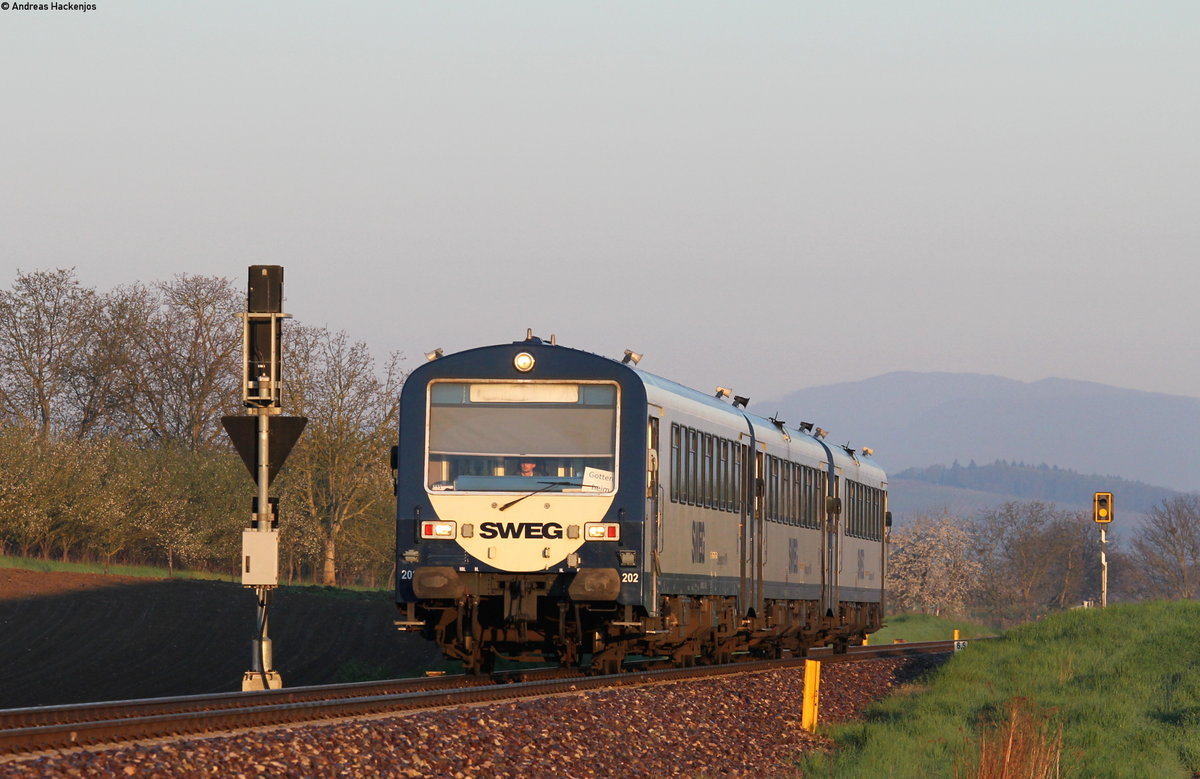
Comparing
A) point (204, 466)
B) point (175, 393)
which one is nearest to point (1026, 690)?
point (204, 466)

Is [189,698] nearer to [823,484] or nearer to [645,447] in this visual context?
[645,447]

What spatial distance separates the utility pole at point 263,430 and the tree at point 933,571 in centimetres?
9442

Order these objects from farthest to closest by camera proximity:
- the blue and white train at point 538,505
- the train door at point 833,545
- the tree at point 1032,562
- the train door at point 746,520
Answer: the tree at point 1032,562
the train door at point 833,545
the train door at point 746,520
the blue and white train at point 538,505

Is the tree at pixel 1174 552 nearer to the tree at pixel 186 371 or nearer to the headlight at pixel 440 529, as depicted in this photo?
the tree at pixel 186 371

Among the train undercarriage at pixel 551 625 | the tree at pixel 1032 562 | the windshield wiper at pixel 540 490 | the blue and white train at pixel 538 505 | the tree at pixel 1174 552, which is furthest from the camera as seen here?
the tree at pixel 1032 562

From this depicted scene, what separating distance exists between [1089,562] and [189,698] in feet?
404

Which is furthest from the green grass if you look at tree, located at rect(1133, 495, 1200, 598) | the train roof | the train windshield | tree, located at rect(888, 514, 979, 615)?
tree, located at rect(1133, 495, 1200, 598)

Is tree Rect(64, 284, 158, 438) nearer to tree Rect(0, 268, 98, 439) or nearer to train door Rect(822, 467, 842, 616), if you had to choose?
tree Rect(0, 268, 98, 439)

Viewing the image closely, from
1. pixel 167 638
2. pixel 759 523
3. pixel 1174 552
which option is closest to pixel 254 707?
pixel 759 523

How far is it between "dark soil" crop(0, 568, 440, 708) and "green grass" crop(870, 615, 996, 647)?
623 inches

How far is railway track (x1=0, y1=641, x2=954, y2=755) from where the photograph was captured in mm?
11156

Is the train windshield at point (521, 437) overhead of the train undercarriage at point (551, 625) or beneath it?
overhead

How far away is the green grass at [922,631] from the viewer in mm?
51781

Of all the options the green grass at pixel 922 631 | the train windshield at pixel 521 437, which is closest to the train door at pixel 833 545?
the train windshield at pixel 521 437
